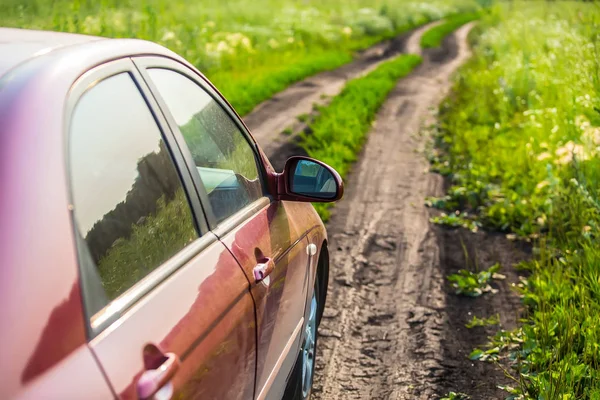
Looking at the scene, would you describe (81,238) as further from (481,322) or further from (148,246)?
(481,322)

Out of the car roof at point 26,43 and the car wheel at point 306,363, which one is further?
the car wheel at point 306,363

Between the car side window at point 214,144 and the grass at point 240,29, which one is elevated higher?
the car side window at point 214,144

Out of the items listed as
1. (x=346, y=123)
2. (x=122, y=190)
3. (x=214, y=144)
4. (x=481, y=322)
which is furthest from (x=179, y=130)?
(x=346, y=123)

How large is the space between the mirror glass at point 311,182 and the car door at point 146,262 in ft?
2.77

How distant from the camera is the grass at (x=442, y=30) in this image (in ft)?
95.7

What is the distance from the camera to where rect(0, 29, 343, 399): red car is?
4.31ft

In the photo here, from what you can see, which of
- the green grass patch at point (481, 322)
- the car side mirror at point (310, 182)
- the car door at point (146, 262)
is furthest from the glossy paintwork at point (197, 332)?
the green grass patch at point (481, 322)

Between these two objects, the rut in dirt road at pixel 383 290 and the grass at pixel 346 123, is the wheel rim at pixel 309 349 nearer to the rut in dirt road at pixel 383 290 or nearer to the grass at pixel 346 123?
the rut in dirt road at pixel 383 290

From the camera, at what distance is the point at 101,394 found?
1.33 m

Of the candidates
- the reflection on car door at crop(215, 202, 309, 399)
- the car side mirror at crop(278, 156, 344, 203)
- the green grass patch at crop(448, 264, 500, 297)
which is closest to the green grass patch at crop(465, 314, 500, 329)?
the green grass patch at crop(448, 264, 500, 297)

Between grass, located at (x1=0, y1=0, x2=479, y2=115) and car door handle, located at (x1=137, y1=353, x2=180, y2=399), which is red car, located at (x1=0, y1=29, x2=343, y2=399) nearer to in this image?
car door handle, located at (x1=137, y1=353, x2=180, y2=399)

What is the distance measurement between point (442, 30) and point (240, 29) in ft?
55.9

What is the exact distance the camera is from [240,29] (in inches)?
811

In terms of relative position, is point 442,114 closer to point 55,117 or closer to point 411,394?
point 411,394
